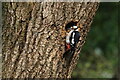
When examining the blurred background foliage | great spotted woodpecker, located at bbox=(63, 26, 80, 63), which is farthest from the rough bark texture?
the blurred background foliage

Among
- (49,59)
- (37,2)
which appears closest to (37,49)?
(49,59)

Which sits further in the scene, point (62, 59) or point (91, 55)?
point (91, 55)

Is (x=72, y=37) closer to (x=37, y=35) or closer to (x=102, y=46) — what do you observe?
(x=37, y=35)

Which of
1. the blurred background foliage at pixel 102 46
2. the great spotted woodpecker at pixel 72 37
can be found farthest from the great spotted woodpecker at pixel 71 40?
the blurred background foliage at pixel 102 46

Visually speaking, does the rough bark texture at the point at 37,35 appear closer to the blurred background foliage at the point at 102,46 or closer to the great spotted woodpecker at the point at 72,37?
the great spotted woodpecker at the point at 72,37

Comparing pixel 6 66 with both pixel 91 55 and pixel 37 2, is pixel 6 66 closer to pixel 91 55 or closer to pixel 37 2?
pixel 37 2
